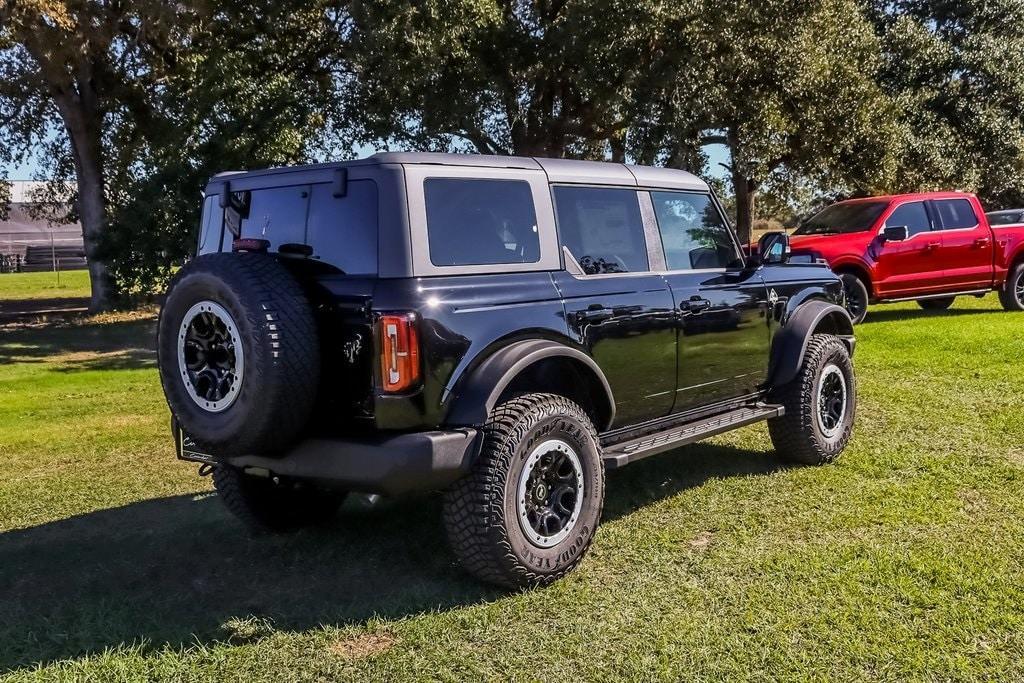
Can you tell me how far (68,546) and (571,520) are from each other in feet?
8.76

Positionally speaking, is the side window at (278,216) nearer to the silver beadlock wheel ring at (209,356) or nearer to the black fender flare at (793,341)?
the silver beadlock wheel ring at (209,356)

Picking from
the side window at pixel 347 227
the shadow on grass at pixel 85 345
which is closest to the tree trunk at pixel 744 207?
the shadow on grass at pixel 85 345

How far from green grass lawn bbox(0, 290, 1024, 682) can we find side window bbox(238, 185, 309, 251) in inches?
62.2

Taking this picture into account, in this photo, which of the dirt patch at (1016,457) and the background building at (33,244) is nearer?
the dirt patch at (1016,457)

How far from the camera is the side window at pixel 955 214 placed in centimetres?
1389

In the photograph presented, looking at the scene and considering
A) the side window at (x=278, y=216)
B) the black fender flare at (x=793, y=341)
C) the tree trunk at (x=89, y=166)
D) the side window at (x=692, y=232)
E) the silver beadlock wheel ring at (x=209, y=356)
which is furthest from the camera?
the tree trunk at (x=89, y=166)

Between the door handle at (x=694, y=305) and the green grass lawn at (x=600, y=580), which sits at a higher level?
the door handle at (x=694, y=305)

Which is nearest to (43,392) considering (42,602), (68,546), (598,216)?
(68,546)

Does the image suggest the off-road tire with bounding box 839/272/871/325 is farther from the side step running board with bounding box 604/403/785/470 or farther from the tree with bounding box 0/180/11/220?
the tree with bounding box 0/180/11/220

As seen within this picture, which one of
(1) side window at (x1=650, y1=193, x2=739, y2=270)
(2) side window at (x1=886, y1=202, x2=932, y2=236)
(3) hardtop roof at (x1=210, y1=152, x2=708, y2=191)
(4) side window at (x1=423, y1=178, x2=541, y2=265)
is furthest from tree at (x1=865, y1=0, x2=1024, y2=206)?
(4) side window at (x1=423, y1=178, x2=541, y2=265)

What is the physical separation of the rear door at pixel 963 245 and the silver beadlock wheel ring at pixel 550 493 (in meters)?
11.1

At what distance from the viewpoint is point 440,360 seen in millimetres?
3959

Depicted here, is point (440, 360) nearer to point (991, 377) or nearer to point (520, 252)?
point (520, 252)

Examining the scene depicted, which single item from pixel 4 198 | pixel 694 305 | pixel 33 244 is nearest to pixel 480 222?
pixel 694 305
